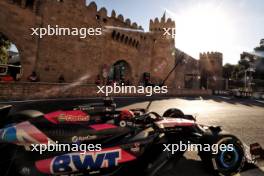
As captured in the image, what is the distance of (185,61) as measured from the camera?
140 ft

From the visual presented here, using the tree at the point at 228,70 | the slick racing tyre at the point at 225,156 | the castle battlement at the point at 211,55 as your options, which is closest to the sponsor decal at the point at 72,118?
the slick racing tyre at the point at 225,156

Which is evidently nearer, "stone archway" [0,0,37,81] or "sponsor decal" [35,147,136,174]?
"sponsor decal" [35,147,136,174]

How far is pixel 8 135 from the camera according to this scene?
2.36m

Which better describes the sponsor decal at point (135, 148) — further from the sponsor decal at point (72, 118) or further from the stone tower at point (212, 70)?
the stone tower at point (212, 70)

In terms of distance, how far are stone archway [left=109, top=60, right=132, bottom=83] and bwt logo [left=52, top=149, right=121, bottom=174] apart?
26.9 meters

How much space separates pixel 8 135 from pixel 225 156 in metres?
2.87

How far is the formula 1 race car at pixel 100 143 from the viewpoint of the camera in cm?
234

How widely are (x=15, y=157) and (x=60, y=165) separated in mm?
460

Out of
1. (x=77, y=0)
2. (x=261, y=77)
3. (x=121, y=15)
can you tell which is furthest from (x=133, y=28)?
(x=261, y=77)

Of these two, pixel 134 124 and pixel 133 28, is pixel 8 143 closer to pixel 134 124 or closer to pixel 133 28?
pixel 134 124

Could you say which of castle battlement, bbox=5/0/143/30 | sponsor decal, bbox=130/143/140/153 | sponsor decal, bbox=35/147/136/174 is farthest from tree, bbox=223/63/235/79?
sponsor decal, bbox=35/147/136/174

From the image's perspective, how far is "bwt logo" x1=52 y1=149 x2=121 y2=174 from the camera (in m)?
2.38

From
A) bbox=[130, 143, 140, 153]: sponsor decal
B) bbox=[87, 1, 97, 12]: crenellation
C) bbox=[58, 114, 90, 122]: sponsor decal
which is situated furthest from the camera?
bbox=[87, 1, 97, 12]: crenellation

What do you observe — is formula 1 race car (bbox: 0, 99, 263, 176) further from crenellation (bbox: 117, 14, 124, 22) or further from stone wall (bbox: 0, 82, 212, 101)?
crenellation (bbox: 117, 14, 124, 22)
